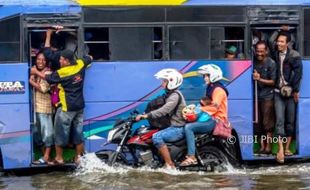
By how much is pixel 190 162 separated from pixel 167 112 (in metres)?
0.87

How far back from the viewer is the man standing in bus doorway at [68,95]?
9.95 m

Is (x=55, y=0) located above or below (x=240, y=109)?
above

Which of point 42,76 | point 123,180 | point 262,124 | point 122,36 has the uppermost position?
point 122,36

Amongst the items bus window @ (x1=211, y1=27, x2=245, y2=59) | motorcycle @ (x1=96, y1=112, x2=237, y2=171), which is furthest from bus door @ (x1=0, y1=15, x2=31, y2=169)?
Result: bus window @ (x1=211, y1=27, x2=245, y2=59)

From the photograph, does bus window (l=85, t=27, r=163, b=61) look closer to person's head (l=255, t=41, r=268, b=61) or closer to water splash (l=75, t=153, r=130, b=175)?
water splash (l=75, t=153, r=130, b=175)

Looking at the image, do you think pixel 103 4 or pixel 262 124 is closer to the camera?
pixel 103 4

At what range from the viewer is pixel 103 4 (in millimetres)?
10078

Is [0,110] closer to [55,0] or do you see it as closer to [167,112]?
[55,0]

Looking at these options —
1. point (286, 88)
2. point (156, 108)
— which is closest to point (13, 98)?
point (156, 108)

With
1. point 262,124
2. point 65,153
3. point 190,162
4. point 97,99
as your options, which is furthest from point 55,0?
point 262,124

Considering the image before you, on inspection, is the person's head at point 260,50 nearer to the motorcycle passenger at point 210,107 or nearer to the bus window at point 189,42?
the motorcycle passenger at point 210,107

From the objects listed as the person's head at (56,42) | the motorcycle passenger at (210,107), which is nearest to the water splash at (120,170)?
the motorcycle passenger at (210,107)

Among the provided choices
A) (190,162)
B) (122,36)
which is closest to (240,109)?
(190,162)

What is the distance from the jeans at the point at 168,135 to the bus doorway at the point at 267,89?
137 centimetres
